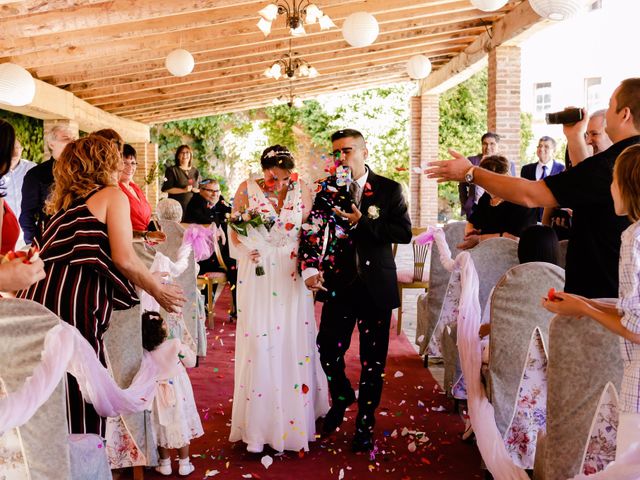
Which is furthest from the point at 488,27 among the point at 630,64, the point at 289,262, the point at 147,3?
the point at 630,64

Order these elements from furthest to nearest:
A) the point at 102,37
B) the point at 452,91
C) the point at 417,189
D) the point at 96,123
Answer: the point at 452,91
the point at 417,189
the point at 96,123
the point at 102,37

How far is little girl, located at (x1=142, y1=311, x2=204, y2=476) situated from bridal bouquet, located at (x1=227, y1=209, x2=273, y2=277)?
708 mm

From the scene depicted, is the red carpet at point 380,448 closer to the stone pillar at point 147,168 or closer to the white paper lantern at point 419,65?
the white paper lantern at point 419,65

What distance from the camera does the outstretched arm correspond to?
2.64 metres

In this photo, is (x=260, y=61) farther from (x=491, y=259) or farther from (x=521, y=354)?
(x=521, y=354)

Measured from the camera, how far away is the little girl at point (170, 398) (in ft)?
11.1

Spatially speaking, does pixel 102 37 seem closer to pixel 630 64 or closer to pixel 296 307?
pixel 296 307

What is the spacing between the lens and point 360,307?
3.96 meters

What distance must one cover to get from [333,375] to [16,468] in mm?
2572

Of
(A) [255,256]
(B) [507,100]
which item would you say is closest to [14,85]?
(A) [255,256]

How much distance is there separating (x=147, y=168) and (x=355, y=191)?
1427cm

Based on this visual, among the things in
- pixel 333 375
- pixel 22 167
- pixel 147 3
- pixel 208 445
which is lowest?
pixel 208 445

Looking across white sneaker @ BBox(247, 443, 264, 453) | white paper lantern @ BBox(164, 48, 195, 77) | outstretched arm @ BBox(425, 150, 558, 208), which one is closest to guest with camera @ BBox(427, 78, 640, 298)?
outstretched arm @ BBox(425, 150, 558, 208)

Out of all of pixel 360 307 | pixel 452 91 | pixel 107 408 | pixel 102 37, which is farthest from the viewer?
pixel 452 91
